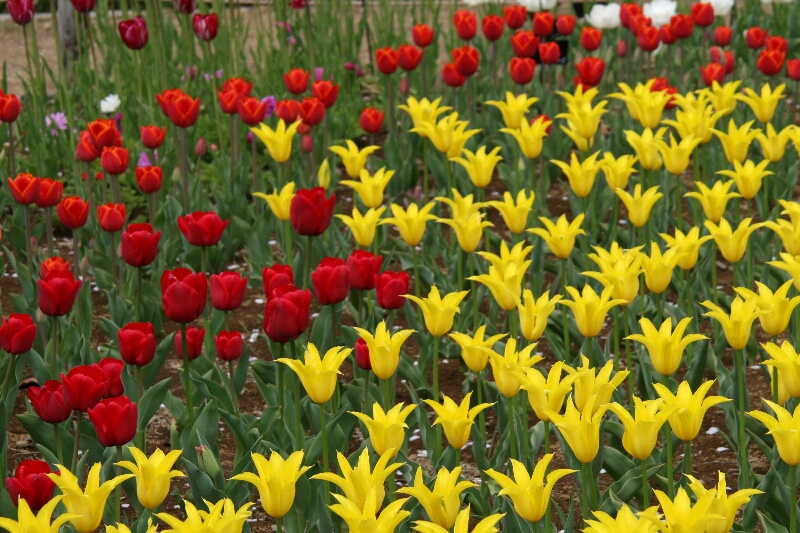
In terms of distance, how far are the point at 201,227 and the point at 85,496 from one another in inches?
56.4

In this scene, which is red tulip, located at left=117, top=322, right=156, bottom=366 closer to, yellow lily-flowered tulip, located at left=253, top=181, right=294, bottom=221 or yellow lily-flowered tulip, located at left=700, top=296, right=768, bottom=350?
yellow lily-flowered tulip, located at left=253, top=181, right=294, bottom=221

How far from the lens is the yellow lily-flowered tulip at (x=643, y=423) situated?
2.23 metres

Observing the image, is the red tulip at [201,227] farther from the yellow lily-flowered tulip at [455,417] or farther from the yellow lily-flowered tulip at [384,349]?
the yellow lily-flowered tulip at [455,417]

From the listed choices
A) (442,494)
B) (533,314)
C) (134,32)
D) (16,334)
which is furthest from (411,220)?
(134,32)

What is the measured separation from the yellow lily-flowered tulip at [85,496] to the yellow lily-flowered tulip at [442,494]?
1.79 ft

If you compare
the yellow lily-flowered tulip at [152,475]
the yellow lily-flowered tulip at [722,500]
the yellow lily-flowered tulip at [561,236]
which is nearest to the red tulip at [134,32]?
the yellow lily-flowered tulip at [561,236]

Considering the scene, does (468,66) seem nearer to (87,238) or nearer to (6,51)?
(87,238)

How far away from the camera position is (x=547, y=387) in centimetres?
240

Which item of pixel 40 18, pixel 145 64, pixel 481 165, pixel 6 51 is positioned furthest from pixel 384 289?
pixel 40 18

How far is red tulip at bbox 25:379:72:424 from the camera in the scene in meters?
2.60

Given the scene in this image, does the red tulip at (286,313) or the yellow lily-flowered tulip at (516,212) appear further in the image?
the yellow lily-flowered tulip at (516,212)

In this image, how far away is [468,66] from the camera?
16.2ft

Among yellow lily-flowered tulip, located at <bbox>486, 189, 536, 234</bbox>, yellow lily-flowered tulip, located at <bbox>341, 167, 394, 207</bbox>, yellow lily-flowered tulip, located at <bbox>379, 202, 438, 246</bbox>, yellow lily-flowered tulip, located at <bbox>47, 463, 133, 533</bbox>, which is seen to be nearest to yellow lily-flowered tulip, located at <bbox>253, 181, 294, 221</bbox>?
yellow lily-flowered tulip, located at <bbox>341, 167, 394, 207</bbox>

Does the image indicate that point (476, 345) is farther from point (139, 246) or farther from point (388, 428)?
point (139, 246)
